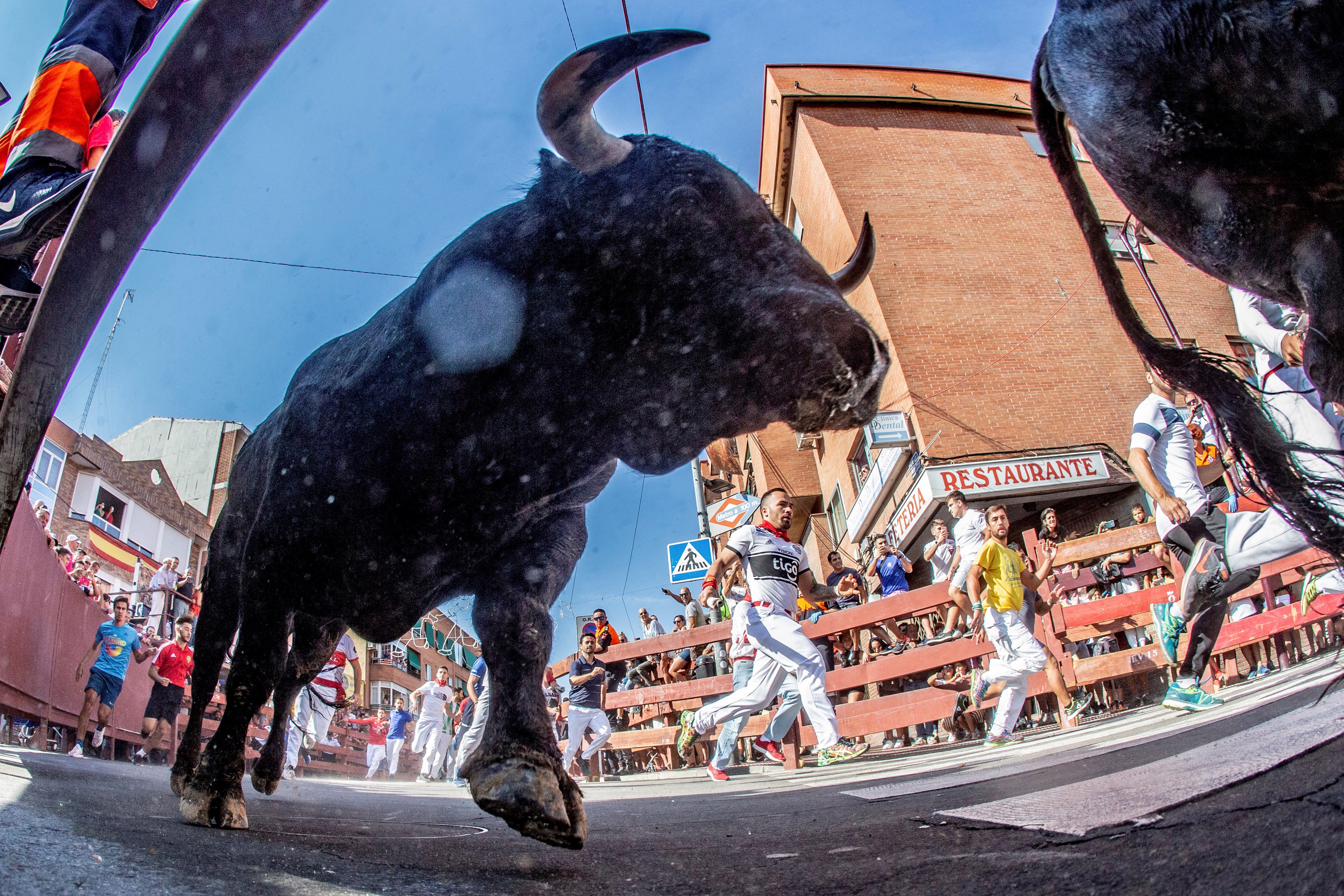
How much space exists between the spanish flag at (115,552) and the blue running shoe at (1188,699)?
360cm

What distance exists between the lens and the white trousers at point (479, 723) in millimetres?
1714

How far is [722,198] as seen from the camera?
1.52 m

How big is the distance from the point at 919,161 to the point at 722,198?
0.38 meters

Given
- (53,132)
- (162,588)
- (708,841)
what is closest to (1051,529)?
(708,841)

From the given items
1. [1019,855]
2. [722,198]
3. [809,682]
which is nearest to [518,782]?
[1019,855]

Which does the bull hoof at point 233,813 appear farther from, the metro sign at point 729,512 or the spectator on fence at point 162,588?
the metro sign at point 729,512

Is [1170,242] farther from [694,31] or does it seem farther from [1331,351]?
[694,31]

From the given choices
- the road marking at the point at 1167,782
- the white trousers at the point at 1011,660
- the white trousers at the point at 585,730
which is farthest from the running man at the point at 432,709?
the white trousers at the point at 1011,660

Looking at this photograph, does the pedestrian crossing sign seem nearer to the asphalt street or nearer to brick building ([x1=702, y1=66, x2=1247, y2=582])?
brick building ([x1=702, y1=66, x2=1247, y2=582])

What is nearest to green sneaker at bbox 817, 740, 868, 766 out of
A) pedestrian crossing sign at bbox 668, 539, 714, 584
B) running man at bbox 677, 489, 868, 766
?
running man at bbox 677, 489, 868, 766

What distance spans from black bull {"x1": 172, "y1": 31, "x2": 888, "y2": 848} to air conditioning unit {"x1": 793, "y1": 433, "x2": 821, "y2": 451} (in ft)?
0.32

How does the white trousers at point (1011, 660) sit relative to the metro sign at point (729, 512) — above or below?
below

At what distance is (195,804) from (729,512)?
4.15 ft

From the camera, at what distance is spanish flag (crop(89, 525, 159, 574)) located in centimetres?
127
